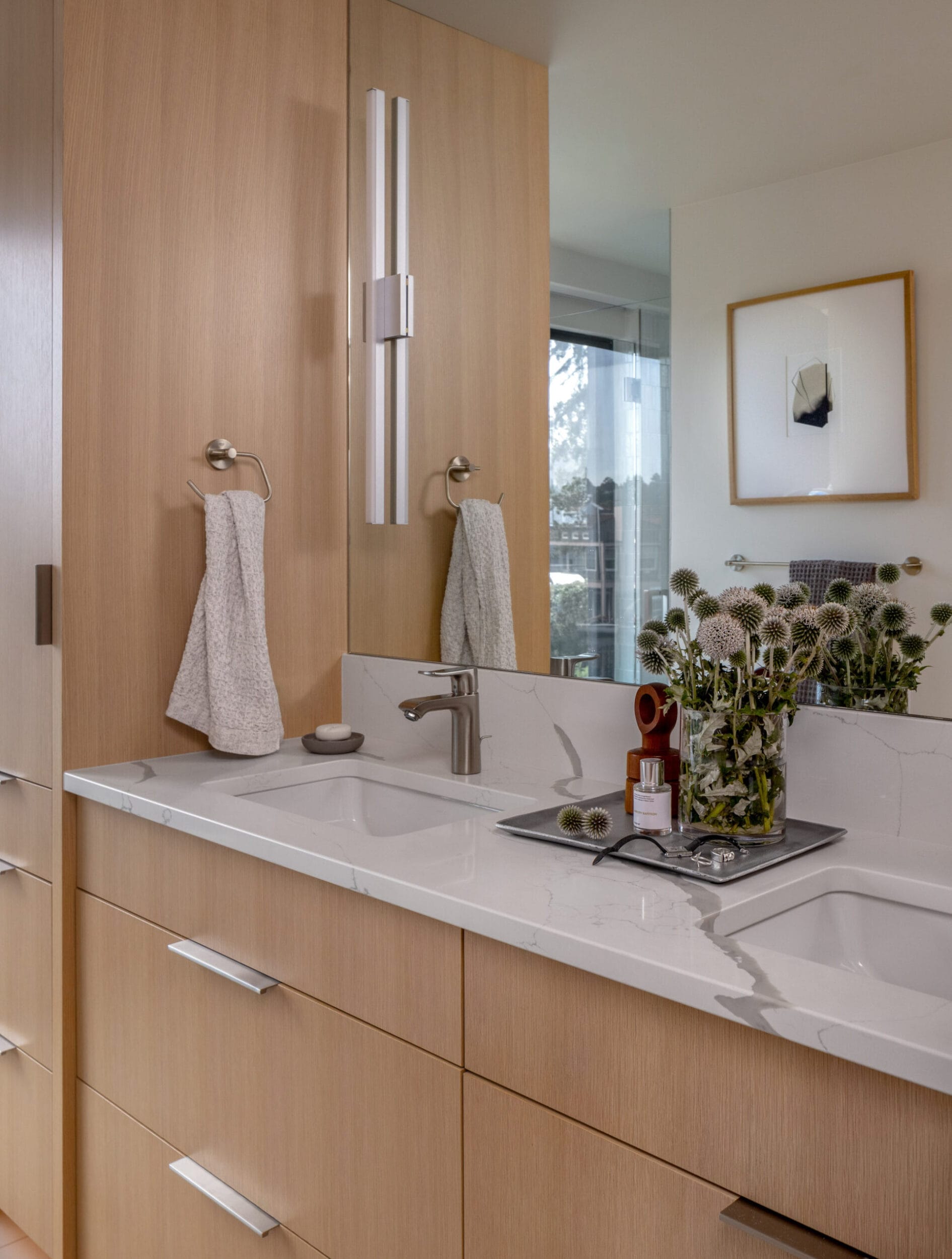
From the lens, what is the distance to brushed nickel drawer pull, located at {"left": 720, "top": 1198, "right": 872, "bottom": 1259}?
735 millimetres

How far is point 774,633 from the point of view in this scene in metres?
1.16

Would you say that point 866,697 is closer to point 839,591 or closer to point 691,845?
point 839,591

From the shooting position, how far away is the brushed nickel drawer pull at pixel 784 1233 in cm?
73

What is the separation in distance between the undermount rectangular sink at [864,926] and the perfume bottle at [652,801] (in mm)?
170

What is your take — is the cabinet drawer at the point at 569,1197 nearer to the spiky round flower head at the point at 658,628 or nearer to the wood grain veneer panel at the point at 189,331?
the spiky round flower head at the point at 658,628

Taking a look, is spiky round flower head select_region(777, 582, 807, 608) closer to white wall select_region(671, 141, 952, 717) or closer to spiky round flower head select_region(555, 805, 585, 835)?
white wall select_region(671, 141, 952, 717)

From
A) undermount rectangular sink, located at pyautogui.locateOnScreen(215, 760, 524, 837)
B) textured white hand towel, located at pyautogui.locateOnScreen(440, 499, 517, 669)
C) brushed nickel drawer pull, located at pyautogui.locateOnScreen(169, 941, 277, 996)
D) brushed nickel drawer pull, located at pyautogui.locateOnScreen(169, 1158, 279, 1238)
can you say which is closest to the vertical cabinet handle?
undermount rectangular sink, located at pyautogui.locateOnScreen(215, 760, 524, 837)

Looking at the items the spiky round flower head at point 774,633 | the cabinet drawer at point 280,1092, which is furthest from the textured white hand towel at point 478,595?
the cabinet drawer at point 280,1092

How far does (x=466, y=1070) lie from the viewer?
100cm

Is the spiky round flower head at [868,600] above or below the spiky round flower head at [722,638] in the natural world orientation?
above

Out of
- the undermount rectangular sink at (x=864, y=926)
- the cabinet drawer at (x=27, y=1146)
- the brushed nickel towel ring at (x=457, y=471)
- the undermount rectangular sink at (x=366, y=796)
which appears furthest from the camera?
the brushed nickel towel ring at (x=457, y=471)

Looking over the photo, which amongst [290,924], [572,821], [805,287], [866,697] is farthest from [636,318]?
[290,924]

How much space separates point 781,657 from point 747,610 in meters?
0.08

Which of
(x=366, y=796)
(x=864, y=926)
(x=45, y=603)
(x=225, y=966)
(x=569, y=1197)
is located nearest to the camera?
(x=569, y=1197)
